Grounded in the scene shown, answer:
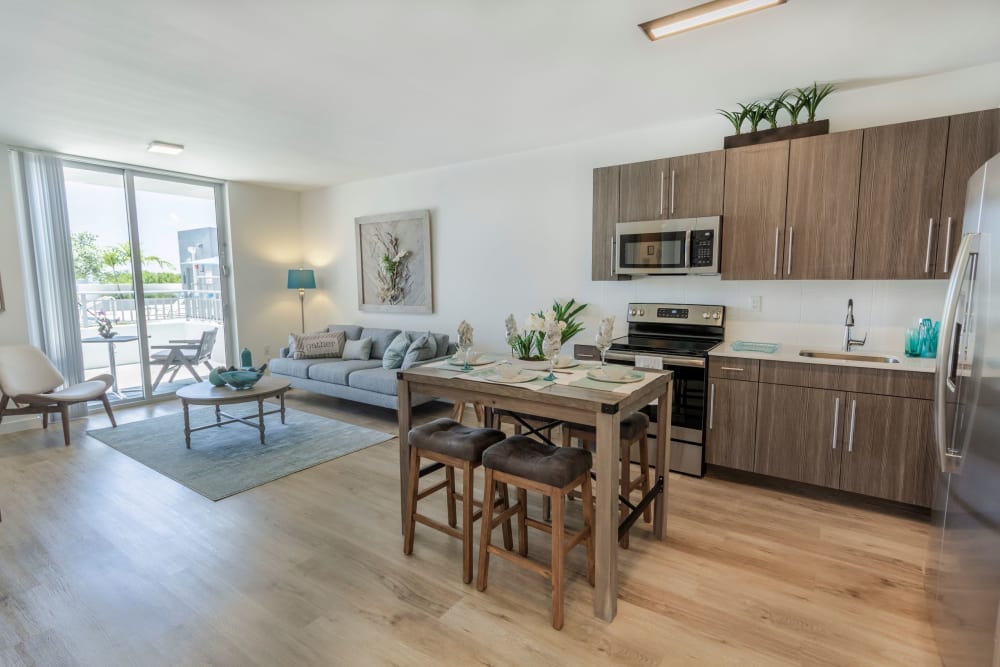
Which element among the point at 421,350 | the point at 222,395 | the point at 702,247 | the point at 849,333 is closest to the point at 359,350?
the point at 421,350

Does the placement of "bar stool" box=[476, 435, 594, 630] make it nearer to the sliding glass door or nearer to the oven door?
the oven door

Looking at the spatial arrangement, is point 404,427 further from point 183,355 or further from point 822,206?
point 183,355

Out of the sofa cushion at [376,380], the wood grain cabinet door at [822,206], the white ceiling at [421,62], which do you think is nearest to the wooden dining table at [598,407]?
the wood grain cabinet door at [822,206]

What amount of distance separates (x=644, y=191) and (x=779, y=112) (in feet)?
3.37

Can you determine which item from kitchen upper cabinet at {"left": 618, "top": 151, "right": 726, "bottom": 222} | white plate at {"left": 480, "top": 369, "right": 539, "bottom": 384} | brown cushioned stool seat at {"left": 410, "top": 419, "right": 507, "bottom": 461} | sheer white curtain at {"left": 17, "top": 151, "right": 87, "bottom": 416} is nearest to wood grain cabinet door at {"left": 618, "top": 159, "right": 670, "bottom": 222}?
kitchen upper cabinet at {"left": 618, "top": 151, "right": 726, "bottom": 222}

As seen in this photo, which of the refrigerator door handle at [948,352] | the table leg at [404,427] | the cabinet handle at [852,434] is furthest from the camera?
the cabinet handle at [852,434]

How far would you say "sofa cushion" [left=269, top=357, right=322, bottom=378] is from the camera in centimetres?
523

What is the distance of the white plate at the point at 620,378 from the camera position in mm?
2139

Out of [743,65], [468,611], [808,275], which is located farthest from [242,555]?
[743,65]

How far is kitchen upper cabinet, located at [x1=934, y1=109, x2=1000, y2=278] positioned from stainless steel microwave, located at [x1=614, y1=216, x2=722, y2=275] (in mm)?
1132

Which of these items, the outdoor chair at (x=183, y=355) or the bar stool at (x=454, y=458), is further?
the outdoor chair at (x=183, y=355)

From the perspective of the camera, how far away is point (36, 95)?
310 cm

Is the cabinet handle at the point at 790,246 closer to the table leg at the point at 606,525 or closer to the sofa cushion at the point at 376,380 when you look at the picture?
the table leg at the point at 606,525

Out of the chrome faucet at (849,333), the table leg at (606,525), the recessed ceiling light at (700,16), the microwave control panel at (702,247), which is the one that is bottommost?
the table leg at (606,525)
